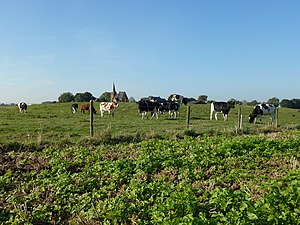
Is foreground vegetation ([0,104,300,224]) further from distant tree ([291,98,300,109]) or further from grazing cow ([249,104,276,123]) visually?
distant tree ([291,98,300,109])

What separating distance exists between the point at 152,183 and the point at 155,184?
0.34 ft

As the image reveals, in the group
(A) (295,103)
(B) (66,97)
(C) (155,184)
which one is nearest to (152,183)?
(C) (155,184)

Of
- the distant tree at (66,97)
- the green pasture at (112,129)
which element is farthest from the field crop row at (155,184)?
the distant tree at (66,97)

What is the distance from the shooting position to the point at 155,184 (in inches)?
248

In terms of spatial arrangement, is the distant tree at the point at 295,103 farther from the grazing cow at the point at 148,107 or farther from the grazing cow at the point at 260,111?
the grazing cow at the point at 148,107

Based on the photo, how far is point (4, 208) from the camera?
589 centimetres

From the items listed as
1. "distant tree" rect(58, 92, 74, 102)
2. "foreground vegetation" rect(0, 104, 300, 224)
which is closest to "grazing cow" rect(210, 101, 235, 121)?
"foreground vegetation" rect(0, 104, 300, 224)

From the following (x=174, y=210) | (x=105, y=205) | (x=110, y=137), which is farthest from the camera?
(x=110, y=137)

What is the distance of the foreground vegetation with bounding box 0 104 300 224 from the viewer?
471 centimetres

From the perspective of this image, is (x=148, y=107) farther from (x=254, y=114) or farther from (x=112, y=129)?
(x=112, y=129)

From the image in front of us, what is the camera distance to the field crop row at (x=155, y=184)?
470cm

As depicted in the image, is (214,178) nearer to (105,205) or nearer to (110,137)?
(105,205)

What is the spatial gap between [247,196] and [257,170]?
2448 millimetres

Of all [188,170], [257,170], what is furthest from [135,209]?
[257,170]
